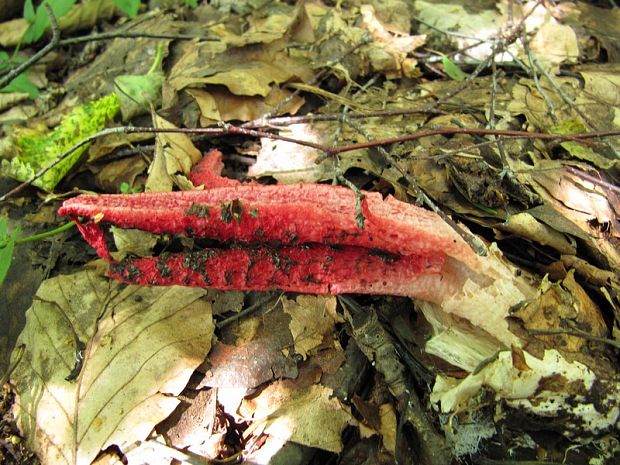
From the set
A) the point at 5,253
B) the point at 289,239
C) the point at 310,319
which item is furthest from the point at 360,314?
the point at 5,253

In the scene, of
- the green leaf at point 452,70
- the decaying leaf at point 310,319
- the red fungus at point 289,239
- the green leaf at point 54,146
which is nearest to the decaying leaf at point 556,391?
the red fungus at point 289,239

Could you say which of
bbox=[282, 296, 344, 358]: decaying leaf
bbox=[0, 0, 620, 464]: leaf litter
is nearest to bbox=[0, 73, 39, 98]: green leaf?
bbox=[0, 0, 620, 464]: leaf litter

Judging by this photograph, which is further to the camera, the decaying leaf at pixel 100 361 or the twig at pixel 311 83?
the twig at pixel 311 83

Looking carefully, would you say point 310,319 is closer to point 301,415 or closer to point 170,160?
point 301,415

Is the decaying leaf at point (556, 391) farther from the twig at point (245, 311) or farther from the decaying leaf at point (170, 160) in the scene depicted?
the decaying leaf at point (170, 160)

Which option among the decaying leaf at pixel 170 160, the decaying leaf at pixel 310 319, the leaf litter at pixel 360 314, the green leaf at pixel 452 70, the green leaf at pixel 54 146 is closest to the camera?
the leaf litter at pixel 360 314

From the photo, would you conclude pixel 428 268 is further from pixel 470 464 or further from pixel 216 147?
pixel 216 147

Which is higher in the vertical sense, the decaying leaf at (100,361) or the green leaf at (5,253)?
the green leaf at (5,253)
